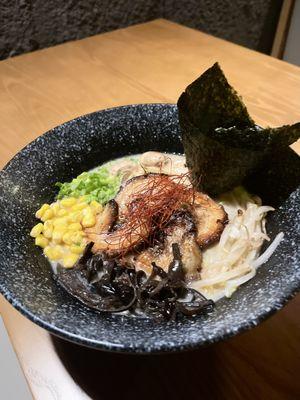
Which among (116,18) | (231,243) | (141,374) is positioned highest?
(116,18)

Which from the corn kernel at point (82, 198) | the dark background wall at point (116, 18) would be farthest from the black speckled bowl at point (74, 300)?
the dark background wall at point (116, 18)

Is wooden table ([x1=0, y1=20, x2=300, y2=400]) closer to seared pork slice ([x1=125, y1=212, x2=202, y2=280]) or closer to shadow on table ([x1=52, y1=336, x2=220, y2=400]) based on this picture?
shadow on table ([x1=52, y1=336, x2=220, y2=400])

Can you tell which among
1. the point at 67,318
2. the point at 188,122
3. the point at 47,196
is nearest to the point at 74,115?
the point at 47,196

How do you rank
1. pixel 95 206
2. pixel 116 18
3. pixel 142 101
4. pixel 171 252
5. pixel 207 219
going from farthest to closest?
pixel 116 18 → pixel 142 101 → pixel 95 206 → pixel 207 219 → pixel 171 252

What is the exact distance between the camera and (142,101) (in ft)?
→ 7.54

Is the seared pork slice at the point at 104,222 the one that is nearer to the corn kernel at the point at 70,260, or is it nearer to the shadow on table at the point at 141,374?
the corn kernel at the point at 70,260

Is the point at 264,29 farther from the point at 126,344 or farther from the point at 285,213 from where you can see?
the point at 126,344

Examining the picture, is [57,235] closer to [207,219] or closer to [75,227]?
[75,227]

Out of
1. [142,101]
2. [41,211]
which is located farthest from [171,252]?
[142,101]

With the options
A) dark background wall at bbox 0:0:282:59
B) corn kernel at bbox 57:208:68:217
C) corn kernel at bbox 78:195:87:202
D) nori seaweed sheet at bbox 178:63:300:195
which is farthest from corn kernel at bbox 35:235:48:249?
dark background wall at bbox 0:0:282:59

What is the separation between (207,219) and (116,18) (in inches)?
92.5

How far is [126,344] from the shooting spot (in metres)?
0.94

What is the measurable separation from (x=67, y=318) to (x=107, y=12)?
2.69 metres

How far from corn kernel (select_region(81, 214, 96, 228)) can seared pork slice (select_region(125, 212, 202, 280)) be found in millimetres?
197
